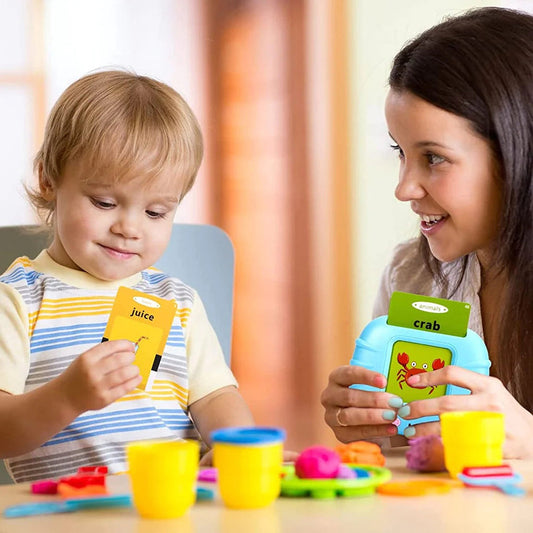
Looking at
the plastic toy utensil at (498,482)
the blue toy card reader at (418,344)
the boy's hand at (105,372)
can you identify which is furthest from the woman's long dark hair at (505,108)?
the boy's hand at (105,372)

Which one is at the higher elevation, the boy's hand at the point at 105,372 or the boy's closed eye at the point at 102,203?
the boy's closed eye at the point at 102,203

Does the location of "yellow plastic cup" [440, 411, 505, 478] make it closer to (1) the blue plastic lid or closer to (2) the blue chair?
(1) the blue plastic lid

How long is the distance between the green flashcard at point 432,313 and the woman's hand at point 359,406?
84 mm

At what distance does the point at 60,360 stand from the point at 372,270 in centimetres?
301

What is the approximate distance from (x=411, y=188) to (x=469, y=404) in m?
0.48

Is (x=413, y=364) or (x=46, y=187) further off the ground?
(x=46, y=187)

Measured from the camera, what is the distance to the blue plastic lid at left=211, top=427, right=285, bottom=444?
0.84 metres

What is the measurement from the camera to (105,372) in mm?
1103

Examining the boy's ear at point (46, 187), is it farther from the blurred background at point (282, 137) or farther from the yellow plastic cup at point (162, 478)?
the blurred background at point (282, 137)

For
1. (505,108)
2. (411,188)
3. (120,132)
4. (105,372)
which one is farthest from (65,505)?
(505,108)

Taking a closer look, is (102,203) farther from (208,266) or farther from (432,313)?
(432,313)

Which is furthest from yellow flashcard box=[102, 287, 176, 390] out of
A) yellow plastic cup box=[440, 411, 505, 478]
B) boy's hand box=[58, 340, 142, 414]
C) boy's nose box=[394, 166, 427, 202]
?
boy's nose box=[394, 166, 427, 202]

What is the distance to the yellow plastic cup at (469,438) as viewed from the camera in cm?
97

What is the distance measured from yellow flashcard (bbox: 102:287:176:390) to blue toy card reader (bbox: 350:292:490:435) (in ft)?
0.85
